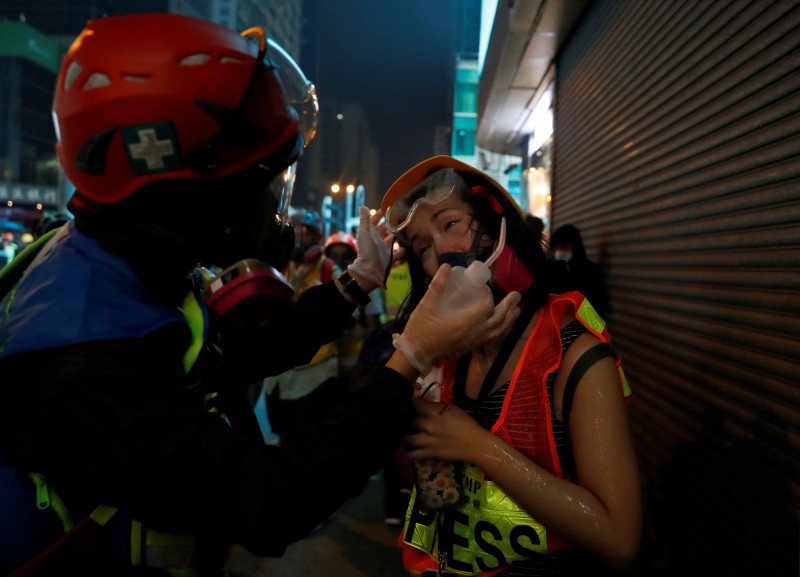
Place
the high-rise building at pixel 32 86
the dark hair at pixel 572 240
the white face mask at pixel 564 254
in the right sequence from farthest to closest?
the high-rise building at pixel 32 86 → the white face mask at pixel 564 254 → the dark hair at pixel 572 240

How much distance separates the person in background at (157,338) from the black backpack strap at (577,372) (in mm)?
→ 268

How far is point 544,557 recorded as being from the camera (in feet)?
4.74

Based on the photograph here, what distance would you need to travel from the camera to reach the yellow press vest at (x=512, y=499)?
1398mm

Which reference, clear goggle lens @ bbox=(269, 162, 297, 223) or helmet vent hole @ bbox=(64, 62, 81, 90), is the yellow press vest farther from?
helmet vent hole @ bbox=(64, 62, 81, 90)

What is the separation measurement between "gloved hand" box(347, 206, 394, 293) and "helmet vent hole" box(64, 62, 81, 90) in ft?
3.55

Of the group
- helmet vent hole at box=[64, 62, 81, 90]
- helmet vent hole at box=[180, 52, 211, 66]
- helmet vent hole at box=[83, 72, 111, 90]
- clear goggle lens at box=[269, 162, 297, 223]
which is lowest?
clear goggle lens at box=[269, 162, 297, 223]

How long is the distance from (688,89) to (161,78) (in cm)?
329

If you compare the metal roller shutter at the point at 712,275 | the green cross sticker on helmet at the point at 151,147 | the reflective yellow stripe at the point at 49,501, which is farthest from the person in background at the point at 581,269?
the reflective yellow stripe at the point at 49,501

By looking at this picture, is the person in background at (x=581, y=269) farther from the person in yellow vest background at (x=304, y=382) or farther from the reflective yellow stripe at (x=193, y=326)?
the reflective yellow stripe at (x=193, y=326)

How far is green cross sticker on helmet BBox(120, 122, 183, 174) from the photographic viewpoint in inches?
47.3

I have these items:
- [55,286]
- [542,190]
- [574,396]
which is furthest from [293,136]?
[542,190]

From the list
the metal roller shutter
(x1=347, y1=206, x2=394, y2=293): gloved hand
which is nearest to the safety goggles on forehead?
(x1=347, y1=206, x2=394, y2=293): gloved hand

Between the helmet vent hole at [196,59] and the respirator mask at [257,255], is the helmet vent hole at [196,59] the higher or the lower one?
the higher one

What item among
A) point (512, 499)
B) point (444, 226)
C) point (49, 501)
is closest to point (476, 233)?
point (444, 226)
